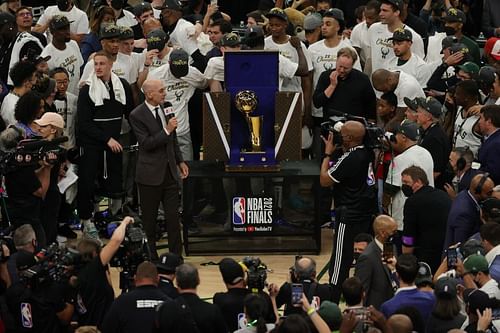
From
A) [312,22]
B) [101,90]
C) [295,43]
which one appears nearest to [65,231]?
[101,90]

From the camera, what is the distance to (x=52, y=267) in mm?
9797

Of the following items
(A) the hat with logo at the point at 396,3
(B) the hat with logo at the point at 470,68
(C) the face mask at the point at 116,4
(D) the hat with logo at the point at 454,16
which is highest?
(A) the hat with logo at the point at 396,3

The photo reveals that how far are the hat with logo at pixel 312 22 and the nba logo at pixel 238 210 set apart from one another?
2.70 m

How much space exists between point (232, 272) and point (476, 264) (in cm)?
167

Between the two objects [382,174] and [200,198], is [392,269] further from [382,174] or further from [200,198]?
[200,198]

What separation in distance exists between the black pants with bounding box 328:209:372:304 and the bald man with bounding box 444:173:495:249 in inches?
42.2

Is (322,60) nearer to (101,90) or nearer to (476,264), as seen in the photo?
(101,90)

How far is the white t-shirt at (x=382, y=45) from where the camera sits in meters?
15.0

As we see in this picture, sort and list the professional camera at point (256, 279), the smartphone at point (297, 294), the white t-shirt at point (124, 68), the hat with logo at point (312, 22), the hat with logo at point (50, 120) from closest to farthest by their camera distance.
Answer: the smartphone at point (297, 294), the professional camera at point (256, 279), the hat with logo at point (50, 120), the white t-shirt at point (124, 68), the hat with logo at point (312, 22)

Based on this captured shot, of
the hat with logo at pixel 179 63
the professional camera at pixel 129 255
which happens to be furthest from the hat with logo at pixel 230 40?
the professional camera at pixel 129 255

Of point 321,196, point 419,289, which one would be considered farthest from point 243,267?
point 321,196

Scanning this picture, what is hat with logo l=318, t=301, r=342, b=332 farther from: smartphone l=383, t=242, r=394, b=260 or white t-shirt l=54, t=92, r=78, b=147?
white t-shirt l=54, t=92, r=78, b=147

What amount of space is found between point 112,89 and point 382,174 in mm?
2798

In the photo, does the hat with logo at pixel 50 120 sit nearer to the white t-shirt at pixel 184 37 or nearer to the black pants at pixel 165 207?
the black pants at pixel 165 207
